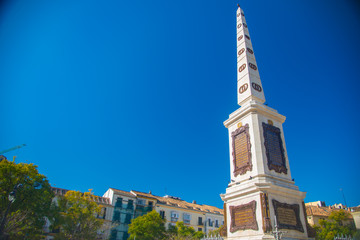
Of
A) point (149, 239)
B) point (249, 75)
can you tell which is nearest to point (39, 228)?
point (149, 239)

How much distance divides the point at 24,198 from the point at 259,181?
23.8 metres

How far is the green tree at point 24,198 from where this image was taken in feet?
73.4

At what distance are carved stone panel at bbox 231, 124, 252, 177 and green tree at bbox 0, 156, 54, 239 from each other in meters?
18.5

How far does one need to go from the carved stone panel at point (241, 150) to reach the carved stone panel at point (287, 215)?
2.44m

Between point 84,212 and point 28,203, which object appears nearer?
point 28,203

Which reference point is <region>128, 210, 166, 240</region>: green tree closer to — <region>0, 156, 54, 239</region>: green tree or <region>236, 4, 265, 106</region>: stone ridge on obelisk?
<region>0, 156, 54, 239</region>: green tree

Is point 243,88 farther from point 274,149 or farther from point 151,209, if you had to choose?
point 151,209

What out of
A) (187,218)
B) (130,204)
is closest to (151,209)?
(130,204)

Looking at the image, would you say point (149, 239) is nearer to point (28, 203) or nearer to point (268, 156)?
point (28, 203)

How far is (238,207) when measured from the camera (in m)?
12.9

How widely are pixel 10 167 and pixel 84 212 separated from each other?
1100 centimetres

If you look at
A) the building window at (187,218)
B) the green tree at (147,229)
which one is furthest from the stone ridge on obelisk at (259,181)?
the building window at (187,218)

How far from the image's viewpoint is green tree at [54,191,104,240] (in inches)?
1153

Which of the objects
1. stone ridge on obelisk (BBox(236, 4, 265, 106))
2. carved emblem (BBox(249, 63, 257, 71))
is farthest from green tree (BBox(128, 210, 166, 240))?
carved emblem (BBox(249, 63, 257, 71))
